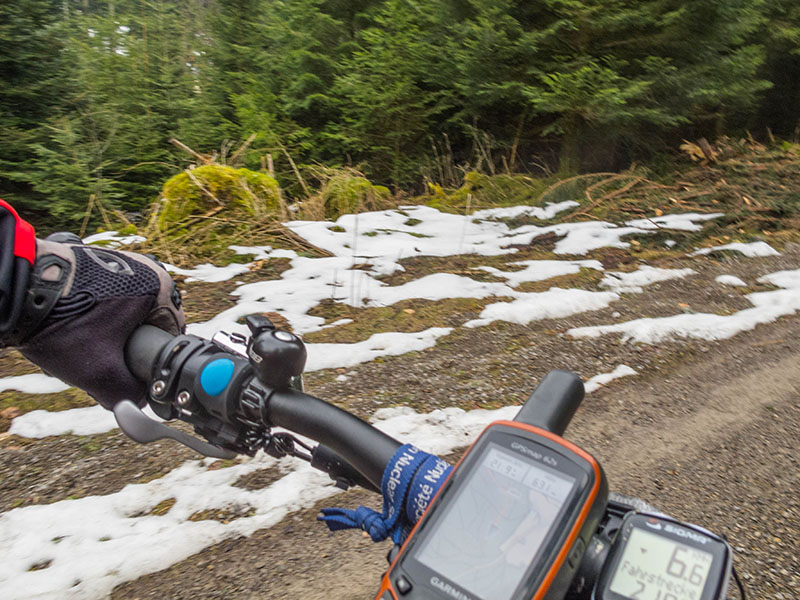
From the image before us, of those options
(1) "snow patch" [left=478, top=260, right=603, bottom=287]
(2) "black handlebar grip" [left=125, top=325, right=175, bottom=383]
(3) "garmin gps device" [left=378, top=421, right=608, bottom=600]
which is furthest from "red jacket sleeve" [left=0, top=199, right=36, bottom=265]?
(1) "snow patch" [left=478, top=260, right=603, bottom=287]

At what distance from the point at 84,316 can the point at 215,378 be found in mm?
323

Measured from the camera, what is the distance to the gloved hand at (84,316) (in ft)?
3.72

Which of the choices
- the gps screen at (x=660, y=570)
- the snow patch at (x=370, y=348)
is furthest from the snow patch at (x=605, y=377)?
the gps screen at (x=660, y=570)

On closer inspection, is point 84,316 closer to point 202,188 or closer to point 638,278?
point 638,278

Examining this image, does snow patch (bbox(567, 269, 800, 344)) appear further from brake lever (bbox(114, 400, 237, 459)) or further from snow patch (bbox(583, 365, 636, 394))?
brake lever (bbox(114, 400, 237, 459))

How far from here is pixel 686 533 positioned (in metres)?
0.79

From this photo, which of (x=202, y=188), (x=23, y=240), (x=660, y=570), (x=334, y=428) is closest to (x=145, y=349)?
(x=23, y=240)

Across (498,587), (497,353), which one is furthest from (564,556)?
(497,353)

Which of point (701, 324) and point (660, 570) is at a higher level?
point (660, 570)

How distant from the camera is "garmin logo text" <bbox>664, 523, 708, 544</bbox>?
771mm

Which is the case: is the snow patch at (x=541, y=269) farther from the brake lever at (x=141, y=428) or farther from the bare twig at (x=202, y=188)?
the brake lever at (x=141, y=428)

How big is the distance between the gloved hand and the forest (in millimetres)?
5771

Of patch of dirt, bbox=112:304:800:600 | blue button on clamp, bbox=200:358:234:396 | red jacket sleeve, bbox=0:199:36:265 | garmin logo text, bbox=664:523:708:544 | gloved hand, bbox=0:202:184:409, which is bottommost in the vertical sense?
patch of dirt, bbox=112:304:800:600

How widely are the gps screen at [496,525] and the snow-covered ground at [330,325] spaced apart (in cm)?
144
